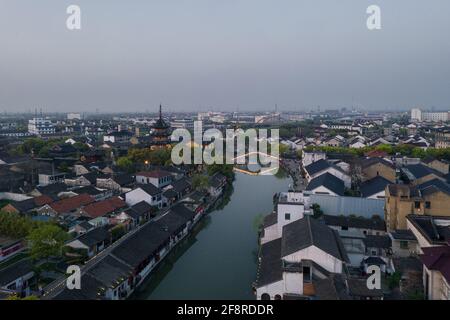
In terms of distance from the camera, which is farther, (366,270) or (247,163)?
(247,163)

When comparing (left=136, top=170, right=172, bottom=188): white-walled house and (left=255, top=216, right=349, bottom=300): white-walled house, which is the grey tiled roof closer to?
(left=255, top=216, right=349, bottom=300): white-walled house

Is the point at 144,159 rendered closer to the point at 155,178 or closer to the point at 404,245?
the point at 155,178

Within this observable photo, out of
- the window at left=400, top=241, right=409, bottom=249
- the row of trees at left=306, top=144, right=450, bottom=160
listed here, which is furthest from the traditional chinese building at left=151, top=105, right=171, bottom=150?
the window at left=400, top=241, right=409, bottom=249

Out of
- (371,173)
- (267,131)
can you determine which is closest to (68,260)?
(371,173)

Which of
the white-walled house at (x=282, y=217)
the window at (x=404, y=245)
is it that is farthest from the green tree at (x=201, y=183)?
the window at (x=404, y=245)
